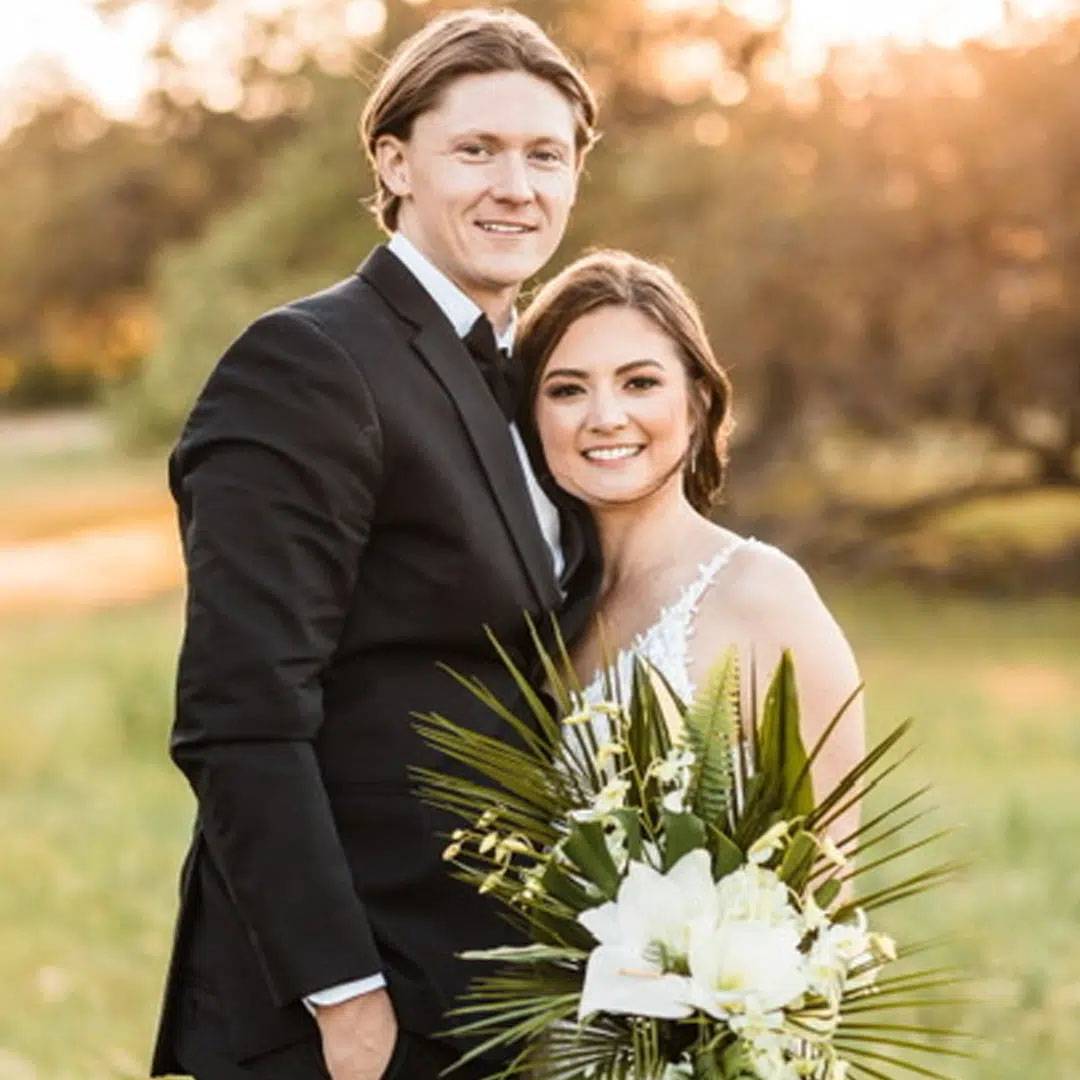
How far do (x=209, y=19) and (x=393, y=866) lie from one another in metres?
31.5

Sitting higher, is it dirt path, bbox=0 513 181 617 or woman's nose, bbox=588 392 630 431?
dirt path, bbox=0 513 181 617

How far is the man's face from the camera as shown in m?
3.20

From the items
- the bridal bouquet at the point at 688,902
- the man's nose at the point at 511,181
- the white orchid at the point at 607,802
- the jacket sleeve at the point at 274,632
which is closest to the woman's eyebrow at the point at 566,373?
the man's nose at the point at 511,181

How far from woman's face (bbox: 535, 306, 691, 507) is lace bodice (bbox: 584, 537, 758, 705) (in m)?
0.18

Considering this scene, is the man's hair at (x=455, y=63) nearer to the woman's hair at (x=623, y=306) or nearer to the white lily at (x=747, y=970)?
the woman's hair at (x=623, y=306)

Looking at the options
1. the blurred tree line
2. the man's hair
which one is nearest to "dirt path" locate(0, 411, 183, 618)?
the blurred tree line

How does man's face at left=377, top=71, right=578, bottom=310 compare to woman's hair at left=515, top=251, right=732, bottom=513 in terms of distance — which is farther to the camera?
woman's hair at left=515, top=251, right=732, bottom=513

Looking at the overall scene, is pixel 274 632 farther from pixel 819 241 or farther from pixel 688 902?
pixel 819 241

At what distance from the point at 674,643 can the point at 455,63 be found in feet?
3.24

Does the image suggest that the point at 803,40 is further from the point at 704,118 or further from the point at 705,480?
the point at 705,480

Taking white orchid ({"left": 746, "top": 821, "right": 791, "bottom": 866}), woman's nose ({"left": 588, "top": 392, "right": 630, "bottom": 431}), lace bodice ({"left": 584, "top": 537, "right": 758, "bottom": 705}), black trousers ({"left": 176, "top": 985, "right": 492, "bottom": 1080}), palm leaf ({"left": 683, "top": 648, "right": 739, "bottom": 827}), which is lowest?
black trousers ({"left": 176, "top": 985, "right": 492, "bottom": 1080})

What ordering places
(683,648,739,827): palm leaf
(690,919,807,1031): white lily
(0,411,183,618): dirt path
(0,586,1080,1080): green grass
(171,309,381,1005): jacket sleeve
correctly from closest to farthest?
(690,919,807,1031): white lily → (683,648,739,827): palm leaf → (171,309,381,1005): jacket sleeve → (0,586,1080,1080): green grass → (0,411,183,618): dirt path

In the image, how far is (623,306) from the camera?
3449 millimetres

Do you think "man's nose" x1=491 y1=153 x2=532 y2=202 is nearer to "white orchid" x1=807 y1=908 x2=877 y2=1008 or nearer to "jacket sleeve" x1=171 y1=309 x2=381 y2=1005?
"jacket sleeve" x1=171 y1=309 x2=381 y2=1005
